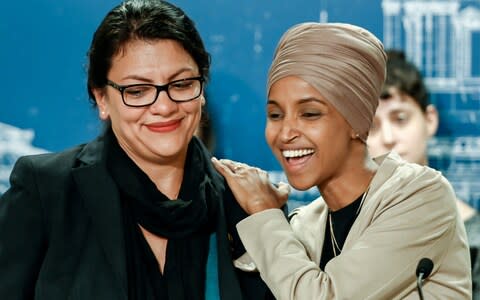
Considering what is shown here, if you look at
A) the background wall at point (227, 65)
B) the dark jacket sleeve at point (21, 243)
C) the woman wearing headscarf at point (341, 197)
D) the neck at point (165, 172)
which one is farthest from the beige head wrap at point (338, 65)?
the background wall at point (227, 65)

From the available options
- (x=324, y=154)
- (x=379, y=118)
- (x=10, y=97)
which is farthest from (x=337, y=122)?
(x=10, y=97)

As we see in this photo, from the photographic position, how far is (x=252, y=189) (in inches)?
106

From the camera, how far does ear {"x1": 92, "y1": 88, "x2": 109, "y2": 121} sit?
9.03 feet

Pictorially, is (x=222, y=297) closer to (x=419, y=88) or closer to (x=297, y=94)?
(x=297, y=94)

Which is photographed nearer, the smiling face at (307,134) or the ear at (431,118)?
the smiling face at (307,134)

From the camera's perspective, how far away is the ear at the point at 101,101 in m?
2.75

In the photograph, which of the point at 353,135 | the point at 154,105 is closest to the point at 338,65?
the point at 353,135

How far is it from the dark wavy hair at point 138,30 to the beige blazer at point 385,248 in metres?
0.55

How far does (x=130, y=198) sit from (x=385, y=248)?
2.40 ft

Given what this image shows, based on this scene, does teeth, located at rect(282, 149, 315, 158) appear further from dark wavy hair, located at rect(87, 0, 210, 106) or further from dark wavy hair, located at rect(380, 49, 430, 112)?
dark wavy hair, located at rect(380, 49, 430, 112)

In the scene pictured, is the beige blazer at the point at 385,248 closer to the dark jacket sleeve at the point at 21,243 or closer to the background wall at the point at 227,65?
the dark jacket sleeve at the point at 21,243

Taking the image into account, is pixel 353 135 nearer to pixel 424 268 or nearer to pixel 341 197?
pixel 341 197

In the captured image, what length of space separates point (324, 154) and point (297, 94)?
180 millimetres

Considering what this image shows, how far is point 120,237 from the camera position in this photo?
259 cm
